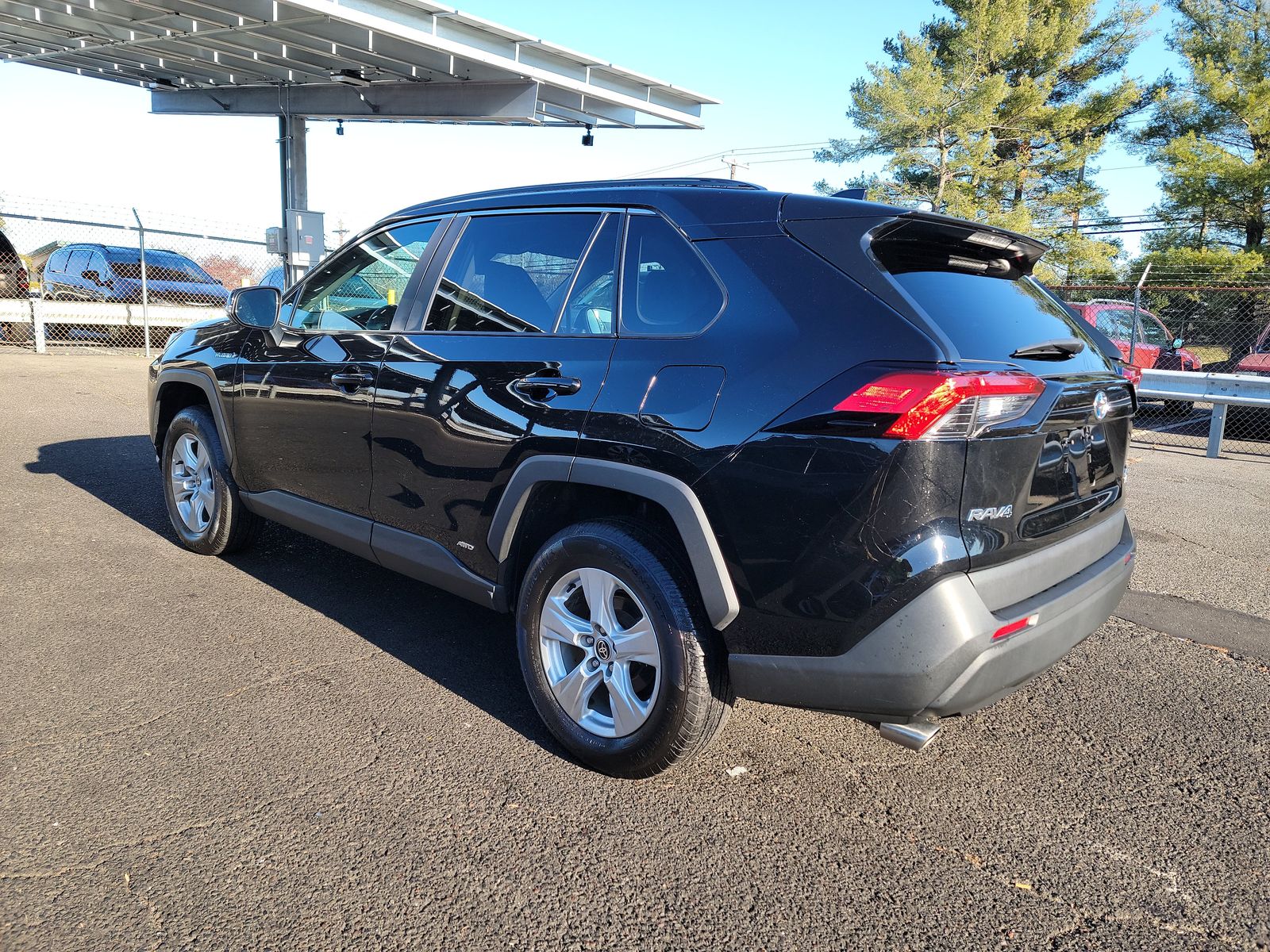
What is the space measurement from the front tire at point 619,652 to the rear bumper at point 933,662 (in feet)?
0.51

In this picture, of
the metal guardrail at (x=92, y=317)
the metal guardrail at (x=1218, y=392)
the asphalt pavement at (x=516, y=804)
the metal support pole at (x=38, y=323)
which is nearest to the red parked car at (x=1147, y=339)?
the metal guardrail at (x=1218, y=392)

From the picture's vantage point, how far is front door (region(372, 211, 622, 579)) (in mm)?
2957

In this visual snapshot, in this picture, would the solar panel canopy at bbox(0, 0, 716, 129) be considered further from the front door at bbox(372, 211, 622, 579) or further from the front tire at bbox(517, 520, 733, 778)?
the front tire at bbox(517, 520, 733, 778)

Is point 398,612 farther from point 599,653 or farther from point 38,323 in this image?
point 38,323

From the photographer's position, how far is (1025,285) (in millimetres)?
3002

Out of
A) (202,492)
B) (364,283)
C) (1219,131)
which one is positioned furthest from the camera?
(1219,131)

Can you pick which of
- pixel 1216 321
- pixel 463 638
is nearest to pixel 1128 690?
pixel 463 638

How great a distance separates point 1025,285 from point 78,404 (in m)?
10.4

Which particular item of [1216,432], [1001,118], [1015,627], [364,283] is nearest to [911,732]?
[1015,627]

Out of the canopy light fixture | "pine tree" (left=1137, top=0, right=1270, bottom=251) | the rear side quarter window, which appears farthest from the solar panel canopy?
"pine tree" (left=1137, top=0, right=1270, bottom=251)

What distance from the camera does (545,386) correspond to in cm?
296

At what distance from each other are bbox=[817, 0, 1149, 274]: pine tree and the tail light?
85.4 ft

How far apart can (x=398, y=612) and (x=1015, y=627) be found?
109 inches

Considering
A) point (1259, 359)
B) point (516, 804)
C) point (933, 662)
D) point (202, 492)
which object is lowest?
point (516, 804)
